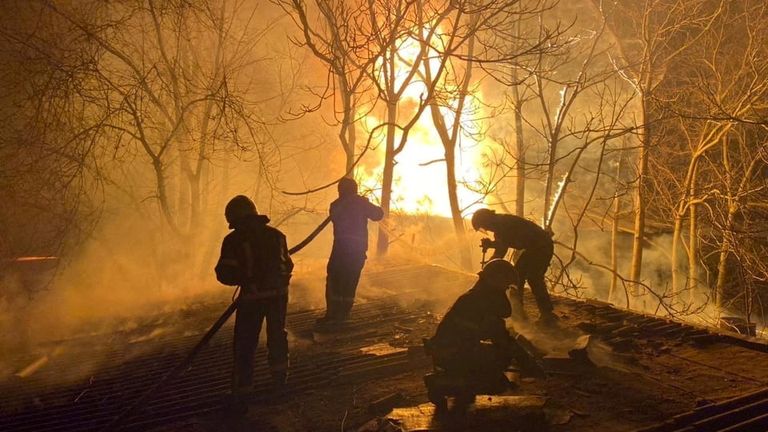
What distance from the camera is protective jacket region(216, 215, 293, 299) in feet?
15.8

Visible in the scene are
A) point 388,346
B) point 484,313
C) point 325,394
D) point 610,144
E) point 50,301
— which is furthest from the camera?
point 610,144

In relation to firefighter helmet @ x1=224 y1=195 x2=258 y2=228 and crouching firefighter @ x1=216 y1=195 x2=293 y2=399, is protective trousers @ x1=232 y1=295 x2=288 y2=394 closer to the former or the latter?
crouching firefighter @ x1=216 y1=195 x2=293 y2=399

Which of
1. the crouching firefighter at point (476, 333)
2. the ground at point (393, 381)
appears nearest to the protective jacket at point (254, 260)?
the ground at point (393, 381)

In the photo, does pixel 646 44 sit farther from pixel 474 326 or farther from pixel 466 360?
pixel 466 360

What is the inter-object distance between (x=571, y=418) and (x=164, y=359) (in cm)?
519

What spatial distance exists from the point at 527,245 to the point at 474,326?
223 centimetres

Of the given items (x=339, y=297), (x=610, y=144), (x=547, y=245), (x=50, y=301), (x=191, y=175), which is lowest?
(x=50, y=301)

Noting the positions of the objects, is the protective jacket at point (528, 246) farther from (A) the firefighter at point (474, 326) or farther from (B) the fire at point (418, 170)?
(B) the fire at point (418, 170)

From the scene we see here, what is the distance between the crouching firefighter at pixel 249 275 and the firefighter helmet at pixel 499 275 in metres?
2.13

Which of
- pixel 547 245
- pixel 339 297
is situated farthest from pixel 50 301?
pixel 547 245

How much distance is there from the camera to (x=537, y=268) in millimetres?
6438

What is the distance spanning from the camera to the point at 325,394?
5082 mm

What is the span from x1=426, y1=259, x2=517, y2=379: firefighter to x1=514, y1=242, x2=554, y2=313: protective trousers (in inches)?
75.7

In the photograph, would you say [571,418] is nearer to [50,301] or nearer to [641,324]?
[641,324]
